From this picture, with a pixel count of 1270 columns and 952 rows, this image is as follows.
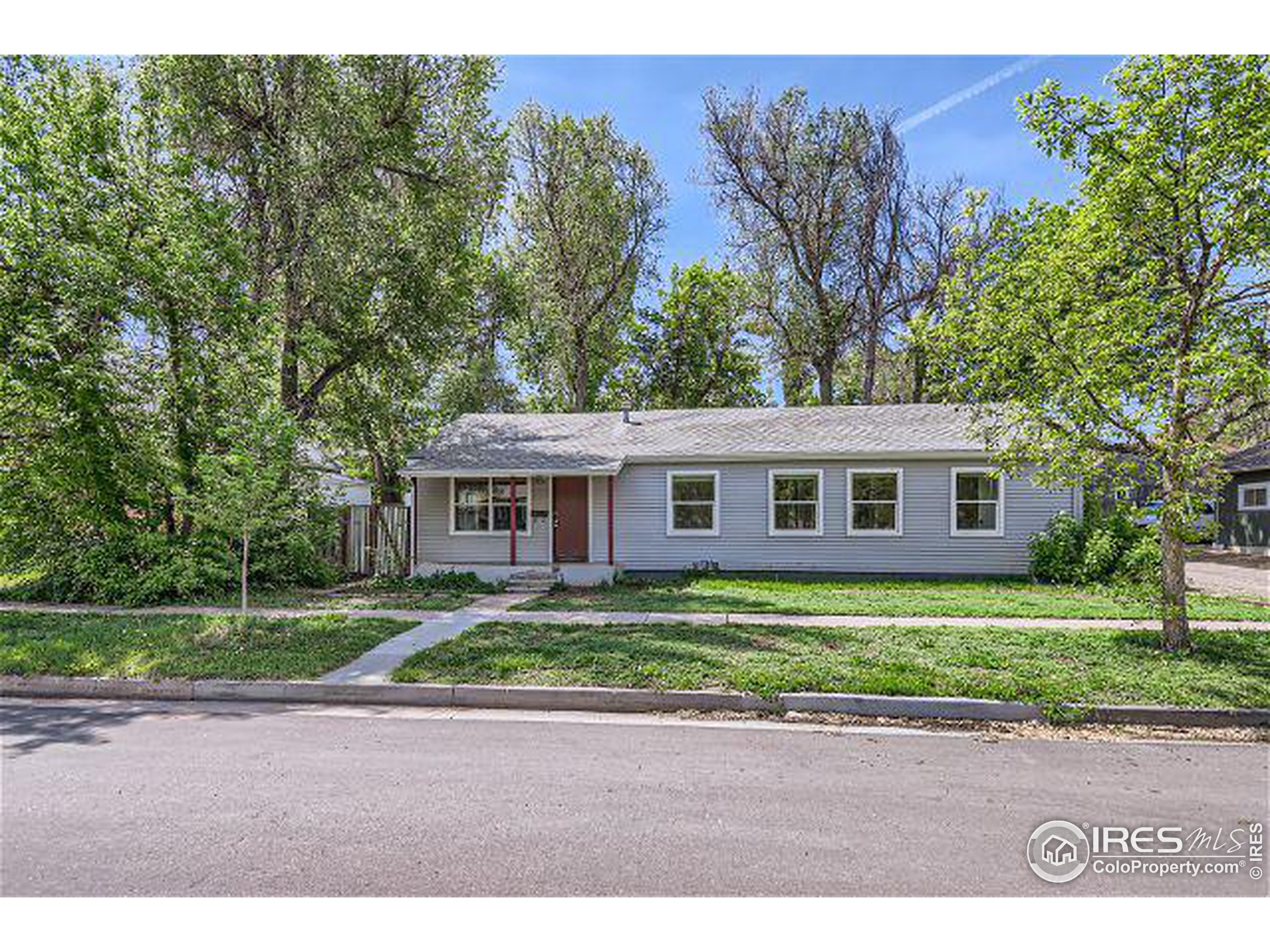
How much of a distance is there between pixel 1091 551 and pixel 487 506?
12261mm

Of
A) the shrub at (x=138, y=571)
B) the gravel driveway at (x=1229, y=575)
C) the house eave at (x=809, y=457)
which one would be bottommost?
the gravel driveway at (x=1229, y=575)

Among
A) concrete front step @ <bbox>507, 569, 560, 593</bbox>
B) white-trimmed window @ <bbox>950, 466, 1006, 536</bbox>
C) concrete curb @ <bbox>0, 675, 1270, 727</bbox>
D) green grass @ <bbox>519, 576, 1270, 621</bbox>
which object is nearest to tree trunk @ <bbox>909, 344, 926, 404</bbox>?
white-trimmed window @ <bbox>950, 466, 1006, 536</bbox>

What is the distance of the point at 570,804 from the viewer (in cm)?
405

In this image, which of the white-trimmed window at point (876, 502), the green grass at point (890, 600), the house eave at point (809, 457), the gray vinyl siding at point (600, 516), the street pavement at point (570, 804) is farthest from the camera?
the gray vinyl siding at point (600, 516)

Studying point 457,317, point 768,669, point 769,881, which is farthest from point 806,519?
point 769,881

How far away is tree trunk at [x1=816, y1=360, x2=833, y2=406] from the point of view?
28.2m

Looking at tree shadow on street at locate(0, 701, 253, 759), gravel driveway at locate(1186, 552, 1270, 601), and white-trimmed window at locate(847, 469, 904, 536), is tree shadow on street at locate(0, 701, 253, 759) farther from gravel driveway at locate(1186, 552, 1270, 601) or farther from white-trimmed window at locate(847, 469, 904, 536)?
gravel driveway at locate(1186, 552, 1270, 601)

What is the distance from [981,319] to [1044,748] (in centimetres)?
474

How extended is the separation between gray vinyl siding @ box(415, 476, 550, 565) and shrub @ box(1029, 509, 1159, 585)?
33.4ft

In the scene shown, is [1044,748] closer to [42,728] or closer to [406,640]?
[406,640]

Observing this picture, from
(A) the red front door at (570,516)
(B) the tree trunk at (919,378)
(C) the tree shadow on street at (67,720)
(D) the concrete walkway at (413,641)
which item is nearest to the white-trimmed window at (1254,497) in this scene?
(B) the tree trunk at (919,378)

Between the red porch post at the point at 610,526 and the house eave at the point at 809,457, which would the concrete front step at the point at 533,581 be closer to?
the red porch post at the point at 610,526

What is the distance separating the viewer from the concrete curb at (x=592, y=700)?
569 centimetres

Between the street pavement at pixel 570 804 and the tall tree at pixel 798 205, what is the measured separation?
80.2 feet
